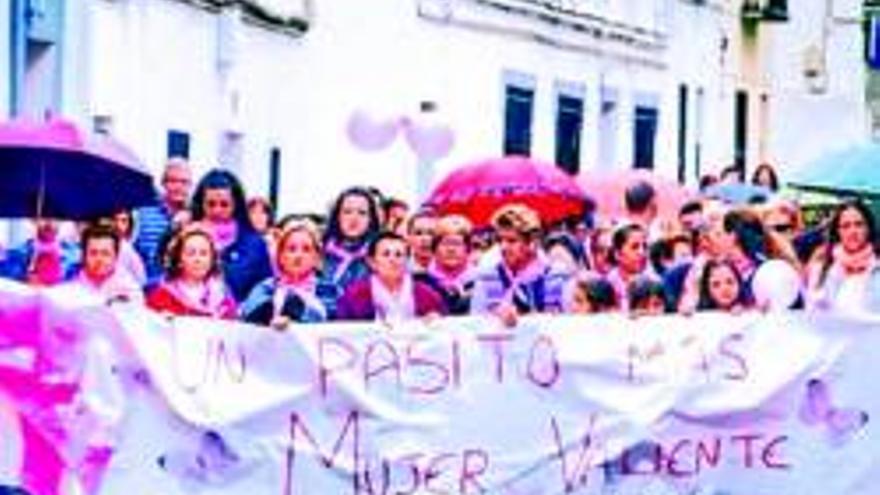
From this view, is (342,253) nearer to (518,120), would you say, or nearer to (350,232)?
(350,232)

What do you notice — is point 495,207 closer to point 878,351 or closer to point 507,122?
point 878,351

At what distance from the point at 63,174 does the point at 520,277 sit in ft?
7.48

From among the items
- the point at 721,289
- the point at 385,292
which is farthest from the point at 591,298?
the point at 385,292

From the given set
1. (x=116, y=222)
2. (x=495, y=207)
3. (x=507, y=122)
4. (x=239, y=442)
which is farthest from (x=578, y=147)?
(x=239, y=442)

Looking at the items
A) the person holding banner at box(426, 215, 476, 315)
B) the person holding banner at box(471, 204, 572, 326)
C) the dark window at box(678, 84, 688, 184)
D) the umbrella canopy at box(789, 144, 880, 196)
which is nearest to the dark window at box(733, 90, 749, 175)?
the dark window at box(678, 84, 688, 184)

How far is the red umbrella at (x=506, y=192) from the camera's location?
19828 millimetres

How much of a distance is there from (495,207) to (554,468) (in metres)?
6.88

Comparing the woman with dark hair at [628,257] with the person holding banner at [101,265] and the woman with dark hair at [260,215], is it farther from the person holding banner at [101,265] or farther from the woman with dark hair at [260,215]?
the person holding banner at [101,265]

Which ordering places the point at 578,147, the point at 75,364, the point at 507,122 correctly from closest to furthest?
the point at 75,364
the point at 507,122
the point at 578,147

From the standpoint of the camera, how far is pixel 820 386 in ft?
43.9

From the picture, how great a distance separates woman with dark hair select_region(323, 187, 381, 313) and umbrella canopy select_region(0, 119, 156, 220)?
2.92ft

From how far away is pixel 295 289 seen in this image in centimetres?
1370

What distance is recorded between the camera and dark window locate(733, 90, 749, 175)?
42000 millimetres

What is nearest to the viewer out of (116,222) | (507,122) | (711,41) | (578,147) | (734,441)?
(734,441)
